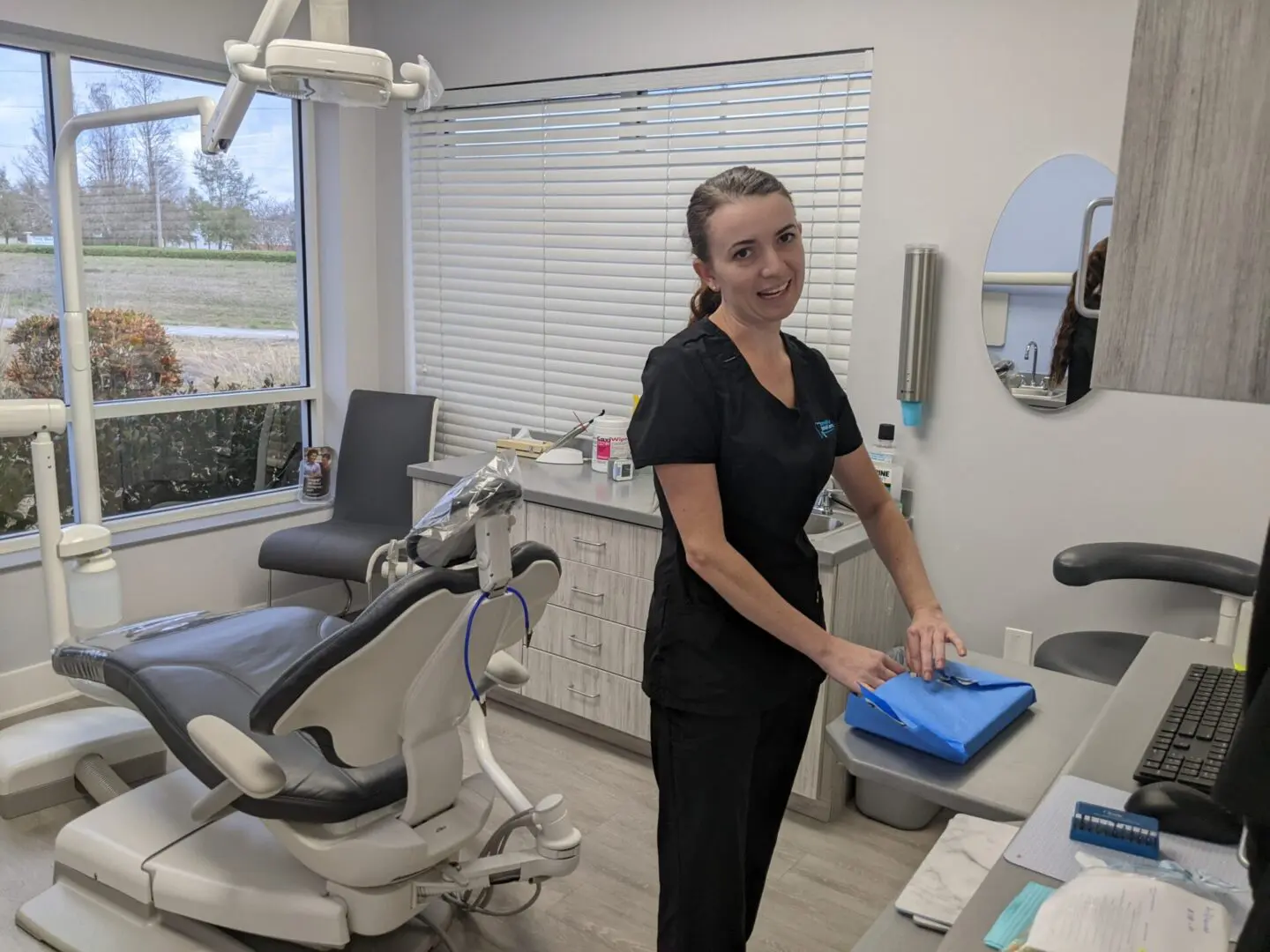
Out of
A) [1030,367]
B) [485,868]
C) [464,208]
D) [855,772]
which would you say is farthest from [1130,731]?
[464,208]

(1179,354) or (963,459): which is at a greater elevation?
(1179,354)

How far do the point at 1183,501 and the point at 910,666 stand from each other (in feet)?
4.48

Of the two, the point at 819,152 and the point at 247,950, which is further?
the point at 819,152

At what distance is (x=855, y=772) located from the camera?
1.23 metres

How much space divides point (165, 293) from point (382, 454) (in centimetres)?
93

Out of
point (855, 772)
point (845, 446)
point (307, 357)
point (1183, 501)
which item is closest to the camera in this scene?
point (855, 772)

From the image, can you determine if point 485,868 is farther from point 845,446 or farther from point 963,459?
point 963,459

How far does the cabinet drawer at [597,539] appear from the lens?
2.73 meters

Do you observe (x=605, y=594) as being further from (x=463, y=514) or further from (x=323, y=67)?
(x=323, y=67)

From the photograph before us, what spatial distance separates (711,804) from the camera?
152 centimetres

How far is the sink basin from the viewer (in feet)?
9.11

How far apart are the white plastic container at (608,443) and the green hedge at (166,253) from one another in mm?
1534

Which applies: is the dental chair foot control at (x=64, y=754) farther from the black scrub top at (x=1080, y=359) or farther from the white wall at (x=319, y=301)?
the black scrub top at (x=1080, y=359)

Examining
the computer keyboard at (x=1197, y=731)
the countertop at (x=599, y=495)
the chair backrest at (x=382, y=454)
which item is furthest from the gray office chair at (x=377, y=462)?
the computer keyboard at (x=1197, y=731)
